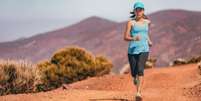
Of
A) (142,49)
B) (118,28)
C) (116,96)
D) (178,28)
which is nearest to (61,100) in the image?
(116,96)

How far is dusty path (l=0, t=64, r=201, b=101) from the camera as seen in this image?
46.8 feet

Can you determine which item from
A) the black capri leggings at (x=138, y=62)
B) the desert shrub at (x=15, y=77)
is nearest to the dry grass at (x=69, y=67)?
the desert shrub at (x=15, y=77)

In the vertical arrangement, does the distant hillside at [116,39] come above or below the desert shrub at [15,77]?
below

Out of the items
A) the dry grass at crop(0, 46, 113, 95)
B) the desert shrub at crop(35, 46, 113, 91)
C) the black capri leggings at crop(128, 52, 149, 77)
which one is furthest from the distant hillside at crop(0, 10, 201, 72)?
the black capri leggings at crop(128, 52, 149, 77)

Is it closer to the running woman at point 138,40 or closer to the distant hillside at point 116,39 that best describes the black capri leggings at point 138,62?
the running woman at point 138,40

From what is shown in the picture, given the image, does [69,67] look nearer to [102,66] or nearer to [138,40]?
[102,66]

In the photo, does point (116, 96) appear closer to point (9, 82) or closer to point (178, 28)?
point (9, 82)

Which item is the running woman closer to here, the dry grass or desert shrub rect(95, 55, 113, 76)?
the dry grass

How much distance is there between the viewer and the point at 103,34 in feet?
248

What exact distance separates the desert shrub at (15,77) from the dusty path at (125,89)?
4.56 ft

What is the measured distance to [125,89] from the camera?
20938 mm

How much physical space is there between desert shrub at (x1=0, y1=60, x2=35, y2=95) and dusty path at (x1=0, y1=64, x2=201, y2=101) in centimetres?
139

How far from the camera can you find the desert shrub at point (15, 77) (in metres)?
19.9

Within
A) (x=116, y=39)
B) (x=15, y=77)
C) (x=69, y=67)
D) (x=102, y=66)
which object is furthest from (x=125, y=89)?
(x=116, y=39)
